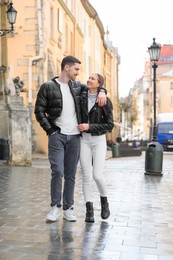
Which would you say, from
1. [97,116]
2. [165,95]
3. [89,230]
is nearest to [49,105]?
[97,116]

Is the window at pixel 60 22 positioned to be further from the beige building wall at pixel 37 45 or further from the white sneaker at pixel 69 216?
the white sneaker at pixel 69 216

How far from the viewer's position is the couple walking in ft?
19.5

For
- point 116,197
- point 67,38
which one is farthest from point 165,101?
point 116,197

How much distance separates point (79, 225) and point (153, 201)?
267 centimetres

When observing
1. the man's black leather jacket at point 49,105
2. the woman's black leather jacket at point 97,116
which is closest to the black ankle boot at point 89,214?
the woman's black leather jacket at point 97,116

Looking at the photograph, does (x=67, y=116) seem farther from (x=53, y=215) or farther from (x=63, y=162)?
(x=53, y=215)

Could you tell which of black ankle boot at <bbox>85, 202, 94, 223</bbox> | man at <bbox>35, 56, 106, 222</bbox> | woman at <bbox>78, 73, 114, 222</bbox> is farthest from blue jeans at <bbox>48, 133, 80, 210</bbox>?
black ankle boot at <bbox>85, 202, 94, 223</bbox>

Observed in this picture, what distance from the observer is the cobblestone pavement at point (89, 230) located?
15.2 feet

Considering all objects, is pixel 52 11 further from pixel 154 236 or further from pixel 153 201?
pixel 154 236

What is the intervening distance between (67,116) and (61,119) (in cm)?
8

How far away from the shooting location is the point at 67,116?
19.7ft

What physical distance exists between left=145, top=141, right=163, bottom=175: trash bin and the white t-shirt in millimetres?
8248

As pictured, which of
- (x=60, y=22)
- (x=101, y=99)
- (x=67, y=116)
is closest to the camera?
(x=101, y=99)

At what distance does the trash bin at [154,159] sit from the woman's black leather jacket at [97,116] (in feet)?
26.7
